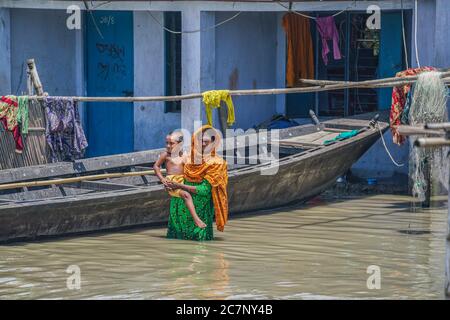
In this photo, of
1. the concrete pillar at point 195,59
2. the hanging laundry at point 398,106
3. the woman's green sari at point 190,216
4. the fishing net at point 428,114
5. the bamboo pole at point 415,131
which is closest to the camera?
the bamboo pole at point 415,131

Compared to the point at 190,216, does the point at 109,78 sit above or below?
above

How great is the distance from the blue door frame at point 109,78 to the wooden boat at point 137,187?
359 centimetres

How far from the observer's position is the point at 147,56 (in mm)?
18562

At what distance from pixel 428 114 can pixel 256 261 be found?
3.42 meters

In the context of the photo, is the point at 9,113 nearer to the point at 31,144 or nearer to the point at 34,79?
the point at 31,144

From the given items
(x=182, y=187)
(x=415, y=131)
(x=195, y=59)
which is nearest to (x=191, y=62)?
(x=195, y=59)

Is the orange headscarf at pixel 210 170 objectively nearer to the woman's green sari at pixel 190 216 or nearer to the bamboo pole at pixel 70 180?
the woman's green sari at pixel 190 216

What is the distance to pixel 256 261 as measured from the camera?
1222cm

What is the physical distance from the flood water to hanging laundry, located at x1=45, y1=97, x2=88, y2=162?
1.64 meters

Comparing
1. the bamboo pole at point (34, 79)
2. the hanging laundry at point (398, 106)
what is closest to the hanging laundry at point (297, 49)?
the hanging laundry at point (398, 106)

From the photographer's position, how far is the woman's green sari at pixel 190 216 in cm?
1291

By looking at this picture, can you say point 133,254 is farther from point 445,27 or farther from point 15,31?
point 15,31

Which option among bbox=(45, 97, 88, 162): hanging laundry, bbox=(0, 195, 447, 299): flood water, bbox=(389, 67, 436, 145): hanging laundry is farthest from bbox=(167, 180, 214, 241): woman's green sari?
bbox=(389, 67, 436, 145): hanging laundry
